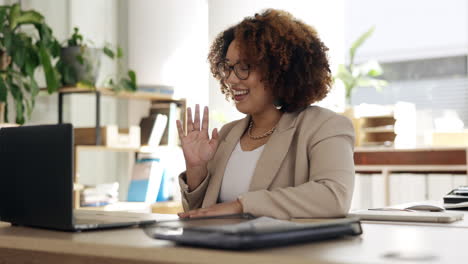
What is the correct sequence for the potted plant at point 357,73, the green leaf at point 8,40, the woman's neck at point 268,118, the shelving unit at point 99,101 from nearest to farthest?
the woman's neck at point 268,118, the green leaf at point 8,40, the shelving unit at point 99,101, the potted plant at point 357,73

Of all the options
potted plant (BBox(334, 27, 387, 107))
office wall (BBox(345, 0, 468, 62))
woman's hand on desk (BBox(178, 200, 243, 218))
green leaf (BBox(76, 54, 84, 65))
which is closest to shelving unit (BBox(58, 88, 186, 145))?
green leaf (BBox(76, 54, 84, 65))

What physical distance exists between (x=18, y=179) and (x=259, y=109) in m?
0.90

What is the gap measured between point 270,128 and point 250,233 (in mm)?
1199

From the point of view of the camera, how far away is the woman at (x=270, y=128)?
Result: 179 cm

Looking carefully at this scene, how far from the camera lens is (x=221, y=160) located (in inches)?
78.0

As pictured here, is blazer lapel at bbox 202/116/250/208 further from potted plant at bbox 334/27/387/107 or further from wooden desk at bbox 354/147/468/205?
potted plant at bbox 334/27/387/107

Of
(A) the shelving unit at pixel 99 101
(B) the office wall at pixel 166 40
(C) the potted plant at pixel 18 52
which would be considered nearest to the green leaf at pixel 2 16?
(C) the potted plant at pixel 18 52

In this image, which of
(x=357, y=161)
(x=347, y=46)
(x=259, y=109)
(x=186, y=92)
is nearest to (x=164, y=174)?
(x=186, y=92)

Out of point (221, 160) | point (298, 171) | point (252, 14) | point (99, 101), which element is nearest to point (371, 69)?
point (252, 14)

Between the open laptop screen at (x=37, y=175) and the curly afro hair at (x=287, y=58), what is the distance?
86cm

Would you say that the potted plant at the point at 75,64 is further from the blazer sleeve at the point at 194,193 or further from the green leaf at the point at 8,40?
the blazer sleeve at the point at 194,193

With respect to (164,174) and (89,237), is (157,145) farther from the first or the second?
(89,237)

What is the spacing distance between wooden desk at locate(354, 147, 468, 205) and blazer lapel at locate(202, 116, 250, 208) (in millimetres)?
2873

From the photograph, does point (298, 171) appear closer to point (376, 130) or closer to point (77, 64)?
point (77, 64)
